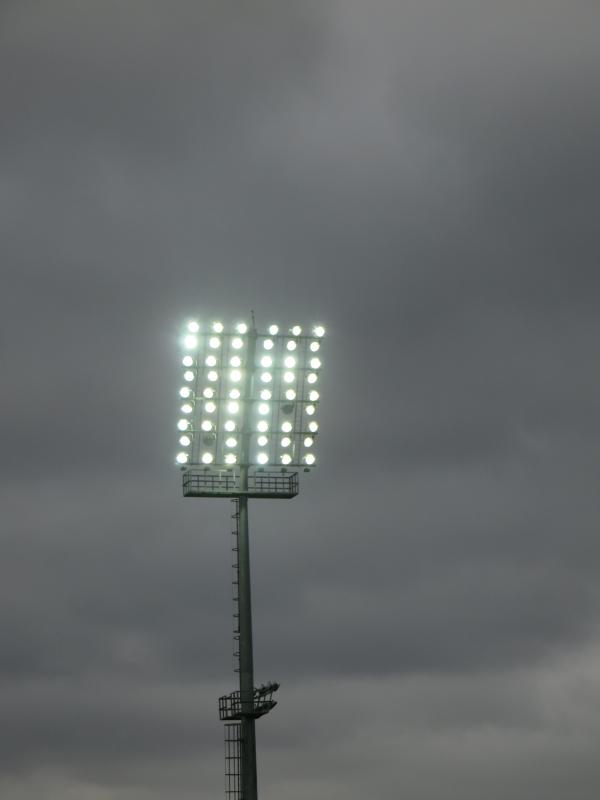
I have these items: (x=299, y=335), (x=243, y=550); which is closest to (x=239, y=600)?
(x=243, y=550)

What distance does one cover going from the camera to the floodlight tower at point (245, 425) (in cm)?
13062

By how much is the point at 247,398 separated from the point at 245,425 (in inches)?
40.7

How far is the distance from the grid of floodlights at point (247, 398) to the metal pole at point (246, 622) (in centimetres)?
18

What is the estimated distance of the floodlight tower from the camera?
13062cm

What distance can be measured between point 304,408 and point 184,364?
4.87m

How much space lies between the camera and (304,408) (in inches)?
5197

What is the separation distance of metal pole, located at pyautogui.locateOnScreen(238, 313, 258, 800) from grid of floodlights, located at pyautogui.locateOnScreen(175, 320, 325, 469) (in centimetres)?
18

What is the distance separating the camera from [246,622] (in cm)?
13125

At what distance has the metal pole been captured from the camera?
130250 mm

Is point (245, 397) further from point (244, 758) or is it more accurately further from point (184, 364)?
point (244, 758)

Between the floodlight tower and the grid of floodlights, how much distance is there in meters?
0.04

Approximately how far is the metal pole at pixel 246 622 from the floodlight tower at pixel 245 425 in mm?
37

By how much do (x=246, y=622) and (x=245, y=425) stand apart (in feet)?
23.9

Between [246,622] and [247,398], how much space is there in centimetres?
831
